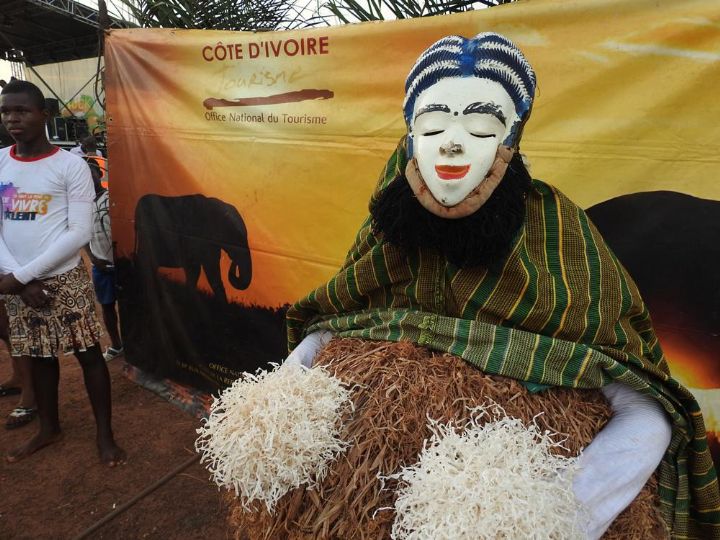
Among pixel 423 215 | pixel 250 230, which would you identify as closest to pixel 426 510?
pixel 423 215

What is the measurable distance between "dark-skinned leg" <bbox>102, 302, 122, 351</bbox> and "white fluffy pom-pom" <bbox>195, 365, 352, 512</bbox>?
134 inches

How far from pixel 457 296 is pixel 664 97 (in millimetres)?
1087

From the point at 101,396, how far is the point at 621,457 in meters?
2.61

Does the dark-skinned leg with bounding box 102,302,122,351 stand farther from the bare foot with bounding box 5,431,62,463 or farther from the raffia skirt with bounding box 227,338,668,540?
the raffia skirt with bounding box 227,338,668,540

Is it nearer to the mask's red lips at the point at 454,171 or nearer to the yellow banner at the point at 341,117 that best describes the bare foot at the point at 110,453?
the yellow banner at the point at 341,117

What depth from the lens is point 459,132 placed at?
1.02m

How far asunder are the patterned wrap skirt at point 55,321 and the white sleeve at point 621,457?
2425mm

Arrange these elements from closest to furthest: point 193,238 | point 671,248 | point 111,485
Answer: point 671,248, point 111,485, point 193,238

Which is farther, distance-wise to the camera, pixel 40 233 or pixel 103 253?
pixel 103 253

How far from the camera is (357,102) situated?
7.22 ft

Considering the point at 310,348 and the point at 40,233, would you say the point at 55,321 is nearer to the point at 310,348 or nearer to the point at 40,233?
the point at 40,233

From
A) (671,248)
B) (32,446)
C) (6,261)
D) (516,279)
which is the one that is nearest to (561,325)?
(516,279)

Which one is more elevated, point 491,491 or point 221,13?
point 221,13

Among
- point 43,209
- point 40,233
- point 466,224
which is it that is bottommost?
point 40,233
